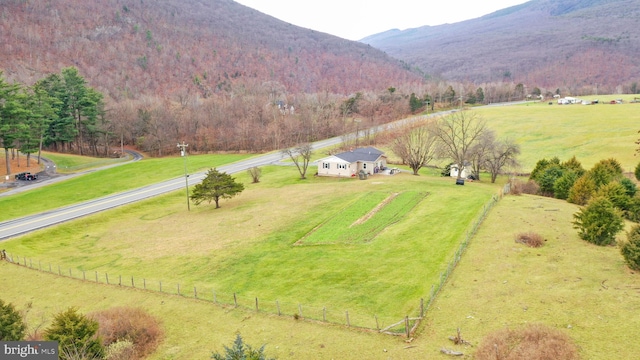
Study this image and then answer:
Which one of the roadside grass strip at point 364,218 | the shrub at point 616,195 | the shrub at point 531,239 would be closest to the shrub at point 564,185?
the shrub at point 616,195

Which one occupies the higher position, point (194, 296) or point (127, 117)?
point (127, 117)

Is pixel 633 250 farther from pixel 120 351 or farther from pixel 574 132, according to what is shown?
pixel 574 132

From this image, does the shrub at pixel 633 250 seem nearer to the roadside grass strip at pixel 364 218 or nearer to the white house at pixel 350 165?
the roadside grass strip at pixel 364 218

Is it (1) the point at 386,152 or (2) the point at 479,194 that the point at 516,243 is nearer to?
(2) the point at 479,194

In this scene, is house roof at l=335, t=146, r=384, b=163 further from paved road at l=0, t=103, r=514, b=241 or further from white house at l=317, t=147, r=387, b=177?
paved road at l=0, t=103, r=514, b=241

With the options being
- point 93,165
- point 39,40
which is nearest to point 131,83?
point 39,40

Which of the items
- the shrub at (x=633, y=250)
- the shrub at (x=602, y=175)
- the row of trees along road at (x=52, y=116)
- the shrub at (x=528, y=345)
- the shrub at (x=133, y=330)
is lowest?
the shrub at (x=133, y=330)

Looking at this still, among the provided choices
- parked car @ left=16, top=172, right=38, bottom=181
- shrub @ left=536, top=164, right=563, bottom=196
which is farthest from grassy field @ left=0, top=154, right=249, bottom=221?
shrub @ left=536, top=164, right=563, bottom=196
